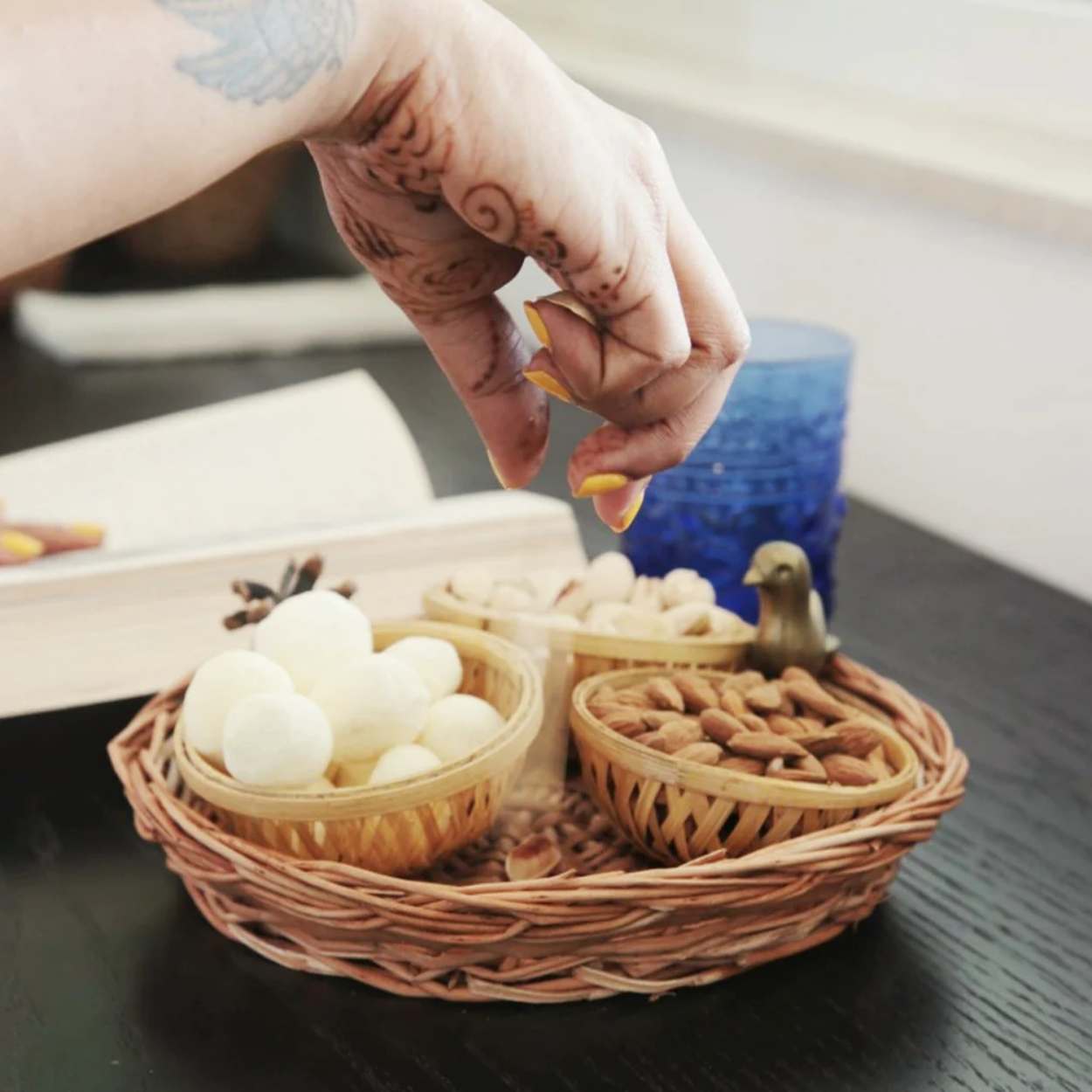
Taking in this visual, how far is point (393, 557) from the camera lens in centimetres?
96

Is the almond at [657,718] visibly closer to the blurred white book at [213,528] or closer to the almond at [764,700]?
the almond at [764,700]

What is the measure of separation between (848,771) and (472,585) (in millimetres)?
242

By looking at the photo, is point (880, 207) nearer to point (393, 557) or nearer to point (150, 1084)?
point (393, 557)

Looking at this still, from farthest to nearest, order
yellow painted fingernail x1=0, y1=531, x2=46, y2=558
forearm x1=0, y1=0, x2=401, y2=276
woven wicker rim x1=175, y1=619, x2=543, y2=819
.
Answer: yellow painted fingernail x1=0, y1=531, x2=46, y2=558 < woven wicker rim x1=175, y1=619, x2=543, y2=819 < forearm x1=0, y1=0, x2=401, y2=276

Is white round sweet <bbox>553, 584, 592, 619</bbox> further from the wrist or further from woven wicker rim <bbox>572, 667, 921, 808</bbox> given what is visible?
the wrist

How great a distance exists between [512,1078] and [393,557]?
0.45m

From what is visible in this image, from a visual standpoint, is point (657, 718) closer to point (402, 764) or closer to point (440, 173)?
point (402, 764)

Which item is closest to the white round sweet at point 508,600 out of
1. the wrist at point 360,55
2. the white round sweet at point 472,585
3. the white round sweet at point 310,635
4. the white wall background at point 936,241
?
the white round sweet at point 472,585

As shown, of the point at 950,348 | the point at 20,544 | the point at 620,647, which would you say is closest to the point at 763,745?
the point at 620,647

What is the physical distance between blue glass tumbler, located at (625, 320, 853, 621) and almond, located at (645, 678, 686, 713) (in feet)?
0.75

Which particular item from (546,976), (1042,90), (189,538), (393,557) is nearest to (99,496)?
(189,538)

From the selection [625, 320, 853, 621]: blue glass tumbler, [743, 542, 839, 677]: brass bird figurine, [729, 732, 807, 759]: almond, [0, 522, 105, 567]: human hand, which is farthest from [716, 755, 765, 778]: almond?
[0, 522, 105, 567]: human hand

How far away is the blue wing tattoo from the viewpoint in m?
0.42

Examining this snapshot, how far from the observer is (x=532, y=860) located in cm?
62
